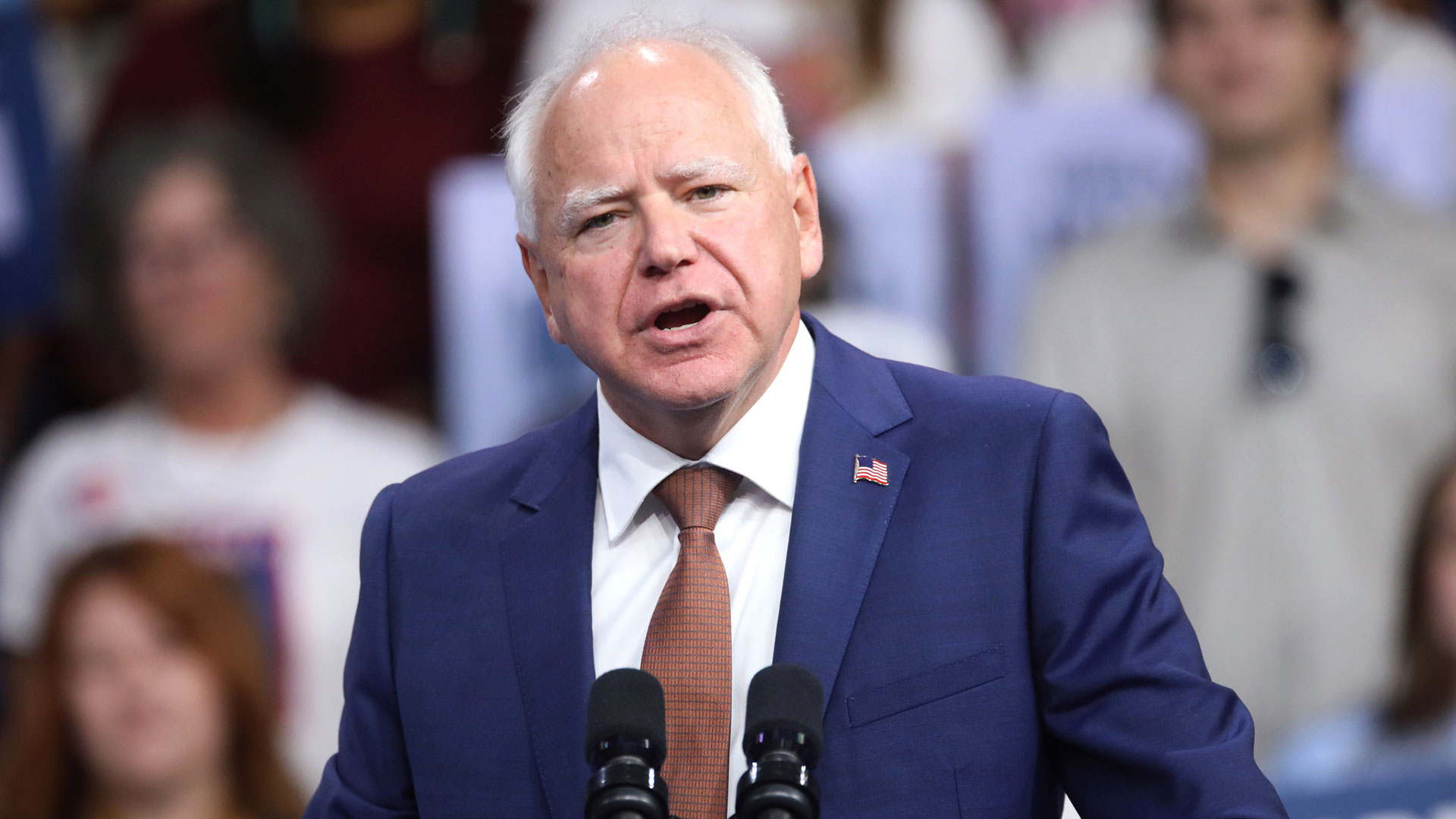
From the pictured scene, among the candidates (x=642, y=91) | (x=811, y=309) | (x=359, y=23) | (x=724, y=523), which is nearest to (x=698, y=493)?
(x=724, y=523)

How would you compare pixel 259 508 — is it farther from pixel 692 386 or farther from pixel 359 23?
pixel 692 386

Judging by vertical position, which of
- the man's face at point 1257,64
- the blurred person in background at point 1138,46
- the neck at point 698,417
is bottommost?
the neck at point 698,417

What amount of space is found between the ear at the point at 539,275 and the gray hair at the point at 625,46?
1.5 inches

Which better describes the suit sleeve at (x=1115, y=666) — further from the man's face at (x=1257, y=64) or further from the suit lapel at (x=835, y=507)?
the man's face at (x=1257, y=64)

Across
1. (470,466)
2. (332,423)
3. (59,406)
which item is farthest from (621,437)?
(59,406)

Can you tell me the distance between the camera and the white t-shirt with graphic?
141 inches

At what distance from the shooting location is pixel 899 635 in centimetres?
141

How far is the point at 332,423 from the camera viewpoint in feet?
12.7

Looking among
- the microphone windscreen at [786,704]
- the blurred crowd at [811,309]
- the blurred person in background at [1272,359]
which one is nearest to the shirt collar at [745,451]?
the microphone windscreen at [786,704]

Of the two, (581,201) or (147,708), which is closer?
(581,201)

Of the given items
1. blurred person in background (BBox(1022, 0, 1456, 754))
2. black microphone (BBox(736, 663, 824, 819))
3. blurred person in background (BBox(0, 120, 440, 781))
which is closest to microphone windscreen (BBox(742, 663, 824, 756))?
black microphone (BBox(736, 663, 824, 819))

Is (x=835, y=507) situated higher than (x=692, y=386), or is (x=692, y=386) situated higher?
(x=692, y=386)

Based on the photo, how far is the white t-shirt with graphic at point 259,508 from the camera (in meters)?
3.59

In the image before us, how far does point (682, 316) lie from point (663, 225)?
0.36 feet
